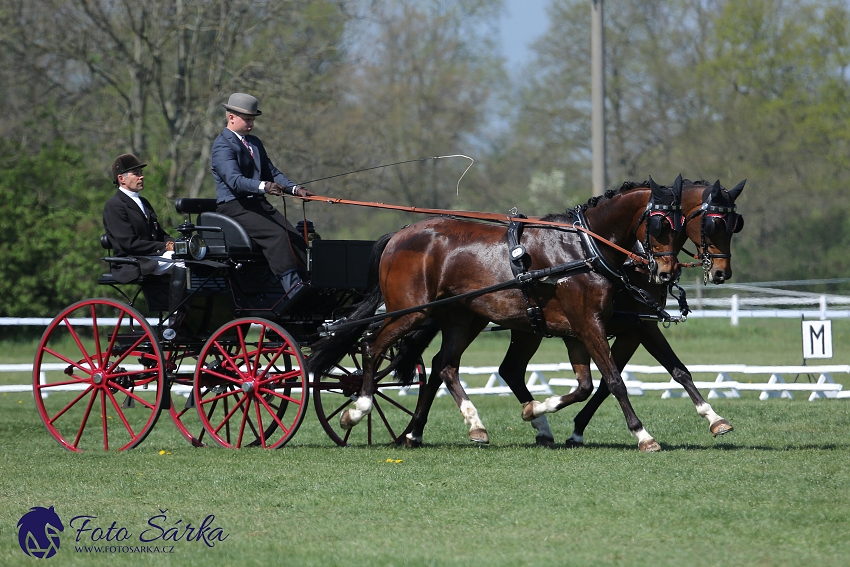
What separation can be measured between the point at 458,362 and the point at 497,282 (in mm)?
651

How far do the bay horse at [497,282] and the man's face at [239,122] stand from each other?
1.32 m

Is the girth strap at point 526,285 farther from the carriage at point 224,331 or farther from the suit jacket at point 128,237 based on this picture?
the suit jacket at point 128,237

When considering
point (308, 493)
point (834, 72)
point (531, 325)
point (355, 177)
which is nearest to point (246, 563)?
point (308, 493)

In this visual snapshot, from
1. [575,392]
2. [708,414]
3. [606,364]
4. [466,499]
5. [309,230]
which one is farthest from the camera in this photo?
[309,230]

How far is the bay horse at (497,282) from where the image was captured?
7430 mm

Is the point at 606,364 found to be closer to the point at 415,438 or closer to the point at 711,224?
the point at 711,224

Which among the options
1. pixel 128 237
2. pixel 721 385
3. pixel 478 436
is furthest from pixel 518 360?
pixel 721 385

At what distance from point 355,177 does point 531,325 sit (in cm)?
1796

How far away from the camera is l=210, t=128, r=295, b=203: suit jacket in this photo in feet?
26.2

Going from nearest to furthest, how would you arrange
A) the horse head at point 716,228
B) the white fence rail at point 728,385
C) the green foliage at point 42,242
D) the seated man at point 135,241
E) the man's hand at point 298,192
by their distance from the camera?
the horse head at point 716,228 → the man's hand at point 298,192 → the seated man at point 135,241 → the white fence rail at point 728,385 → the green foliage at point 42,242

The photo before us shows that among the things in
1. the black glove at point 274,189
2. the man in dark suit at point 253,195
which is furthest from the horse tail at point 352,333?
the black glove at point 274,189

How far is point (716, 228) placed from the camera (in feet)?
23.6

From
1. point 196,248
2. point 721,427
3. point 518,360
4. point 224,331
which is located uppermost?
point 196,248

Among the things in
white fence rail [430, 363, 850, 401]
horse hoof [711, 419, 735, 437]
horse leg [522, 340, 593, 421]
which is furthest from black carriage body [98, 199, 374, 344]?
white fence rail [430, 363, 850, 401]
